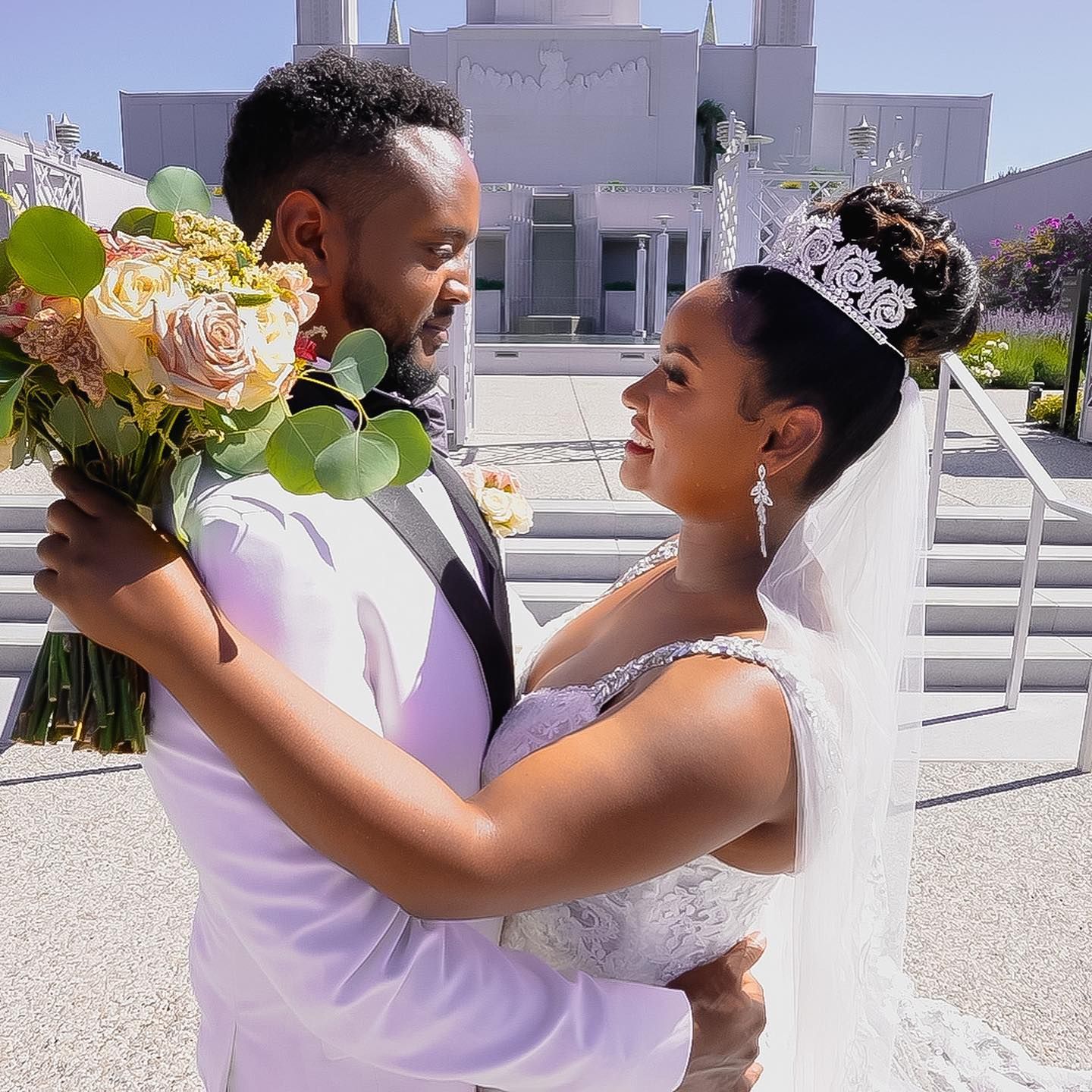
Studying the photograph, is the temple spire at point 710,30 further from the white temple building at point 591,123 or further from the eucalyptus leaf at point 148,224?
the eucalyptus leaf at point 148,224

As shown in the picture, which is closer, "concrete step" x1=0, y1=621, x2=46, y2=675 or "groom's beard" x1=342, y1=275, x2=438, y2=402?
"groom's beard" x1=342, y1=275, x2=438, y2=402

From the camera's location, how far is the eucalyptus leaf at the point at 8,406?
1119 millimetres


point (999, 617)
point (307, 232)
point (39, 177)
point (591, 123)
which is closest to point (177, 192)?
point (307, 232)

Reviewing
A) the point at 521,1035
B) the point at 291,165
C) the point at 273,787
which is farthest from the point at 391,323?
the point at 521,1035

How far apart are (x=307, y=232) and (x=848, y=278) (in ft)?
2.95

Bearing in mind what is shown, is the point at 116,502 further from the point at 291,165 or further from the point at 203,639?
the point at 291,165

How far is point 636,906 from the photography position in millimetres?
1715

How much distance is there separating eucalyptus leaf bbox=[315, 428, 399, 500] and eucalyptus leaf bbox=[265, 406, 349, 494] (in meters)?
0.01

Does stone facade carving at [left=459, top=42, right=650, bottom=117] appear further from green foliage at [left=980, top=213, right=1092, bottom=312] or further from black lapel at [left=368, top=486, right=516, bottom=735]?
black lapel at [left=368, top=486, right=516, bottom=735]

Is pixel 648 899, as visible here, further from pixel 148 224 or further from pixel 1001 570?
pixel 1001 570

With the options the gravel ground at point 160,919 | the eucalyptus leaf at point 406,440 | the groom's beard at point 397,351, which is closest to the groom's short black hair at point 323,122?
the groom's beard at point 397,351

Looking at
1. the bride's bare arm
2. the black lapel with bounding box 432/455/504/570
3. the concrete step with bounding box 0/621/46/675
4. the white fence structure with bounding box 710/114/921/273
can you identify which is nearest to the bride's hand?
the bride's bare arm

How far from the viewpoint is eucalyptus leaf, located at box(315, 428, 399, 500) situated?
1168 millimetres

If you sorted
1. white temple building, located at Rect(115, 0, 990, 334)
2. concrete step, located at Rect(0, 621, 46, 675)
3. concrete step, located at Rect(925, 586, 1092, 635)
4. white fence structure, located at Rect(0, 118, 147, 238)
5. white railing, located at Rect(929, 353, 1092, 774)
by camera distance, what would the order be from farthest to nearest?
white temple building, located at Rect(115, 0, 990, 334)
white fence structure, located at Rect(0, 118, 147, 238)
concrete step, located at Rect(925, 586, 1092, 635)
concrete step, located at Rect(0, 621, 46, 675)
white railing, located at Rect(929, 353, 1092, 774)
